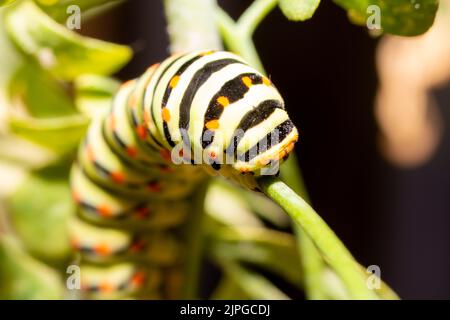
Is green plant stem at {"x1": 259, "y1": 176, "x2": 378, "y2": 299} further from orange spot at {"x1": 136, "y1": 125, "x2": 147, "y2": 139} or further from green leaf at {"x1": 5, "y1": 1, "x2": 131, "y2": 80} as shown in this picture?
Answer: green leaf at {"x1": 5, "y1": 1, "x2": 131, "y2": 80}

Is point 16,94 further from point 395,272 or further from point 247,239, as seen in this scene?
point 395,272

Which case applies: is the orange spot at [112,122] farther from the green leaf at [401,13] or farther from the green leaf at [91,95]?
the green leaf at [401,13]

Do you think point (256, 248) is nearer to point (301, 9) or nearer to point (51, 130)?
point (51, 130)

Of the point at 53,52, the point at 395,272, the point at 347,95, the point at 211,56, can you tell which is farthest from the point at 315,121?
the point at 211,56

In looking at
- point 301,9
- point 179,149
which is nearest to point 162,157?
point 179,149

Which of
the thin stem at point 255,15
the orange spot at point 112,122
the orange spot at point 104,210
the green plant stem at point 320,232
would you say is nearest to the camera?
the green plant stem at point 320,232

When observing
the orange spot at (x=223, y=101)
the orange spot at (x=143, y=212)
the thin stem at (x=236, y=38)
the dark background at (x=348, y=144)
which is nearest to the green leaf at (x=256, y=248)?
the orange spot at (x=143, y=212)

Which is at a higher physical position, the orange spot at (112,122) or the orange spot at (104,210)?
the orange spot at (112,122)
